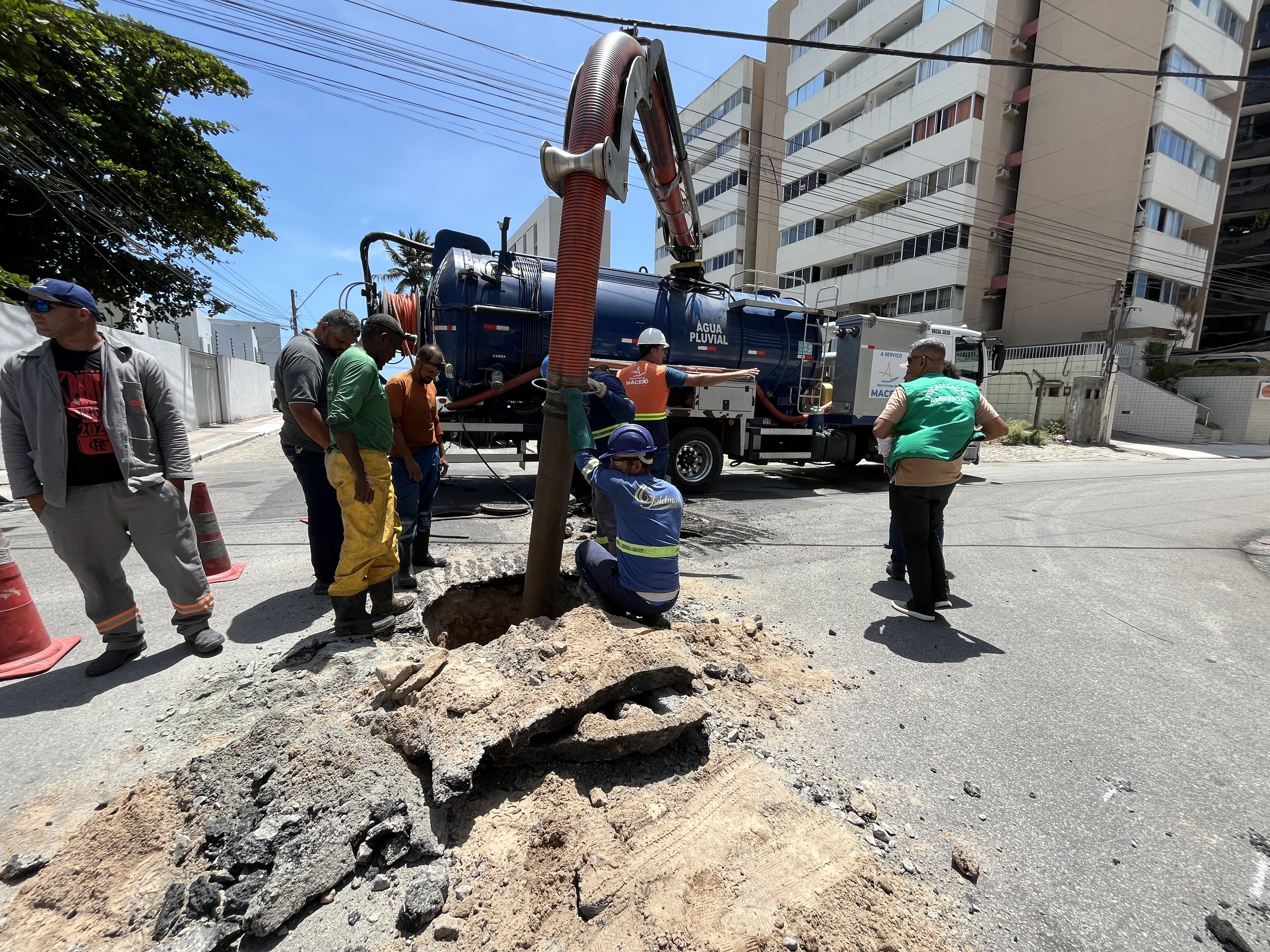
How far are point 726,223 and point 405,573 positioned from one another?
1576 inches

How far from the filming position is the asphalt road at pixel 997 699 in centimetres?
183

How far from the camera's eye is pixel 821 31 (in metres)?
31.4

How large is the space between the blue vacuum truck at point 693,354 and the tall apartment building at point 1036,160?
16.1 m

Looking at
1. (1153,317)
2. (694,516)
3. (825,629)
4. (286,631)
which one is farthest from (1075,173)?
(286,631)

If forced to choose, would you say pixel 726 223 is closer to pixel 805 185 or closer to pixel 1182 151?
pixel 805 185

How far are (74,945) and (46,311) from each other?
2711 mm

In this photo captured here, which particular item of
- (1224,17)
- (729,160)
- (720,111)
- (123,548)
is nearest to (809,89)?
(729,160)

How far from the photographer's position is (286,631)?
133 inches

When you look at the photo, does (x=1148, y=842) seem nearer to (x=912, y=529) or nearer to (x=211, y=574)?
(x=912, y=529)

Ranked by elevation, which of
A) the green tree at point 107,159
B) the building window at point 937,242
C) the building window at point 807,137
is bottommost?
the green tree at point 107,159

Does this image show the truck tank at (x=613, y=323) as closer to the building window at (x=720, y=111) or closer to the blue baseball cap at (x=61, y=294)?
the blue baseball cap at (x=61, y=294)

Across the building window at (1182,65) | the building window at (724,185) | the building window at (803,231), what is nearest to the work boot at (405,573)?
the building window at (1182,65)

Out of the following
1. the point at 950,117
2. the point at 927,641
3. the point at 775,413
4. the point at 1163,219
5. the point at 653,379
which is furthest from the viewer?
the point at 950,117

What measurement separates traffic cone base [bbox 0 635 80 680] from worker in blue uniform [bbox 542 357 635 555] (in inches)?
122
